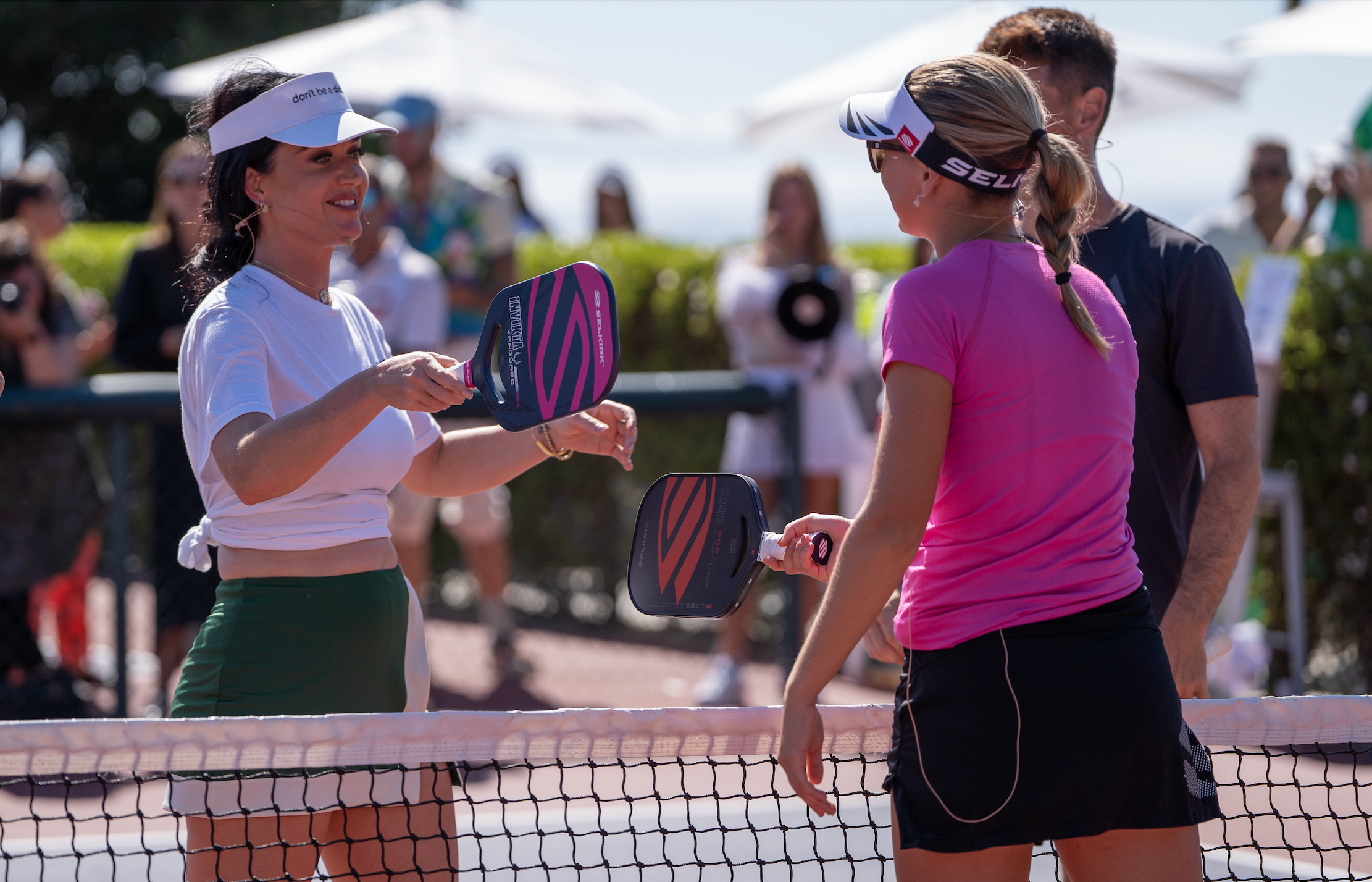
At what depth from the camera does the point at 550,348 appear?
240cm

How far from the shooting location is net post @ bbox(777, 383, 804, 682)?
19.5 ft

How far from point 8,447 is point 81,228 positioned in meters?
6.41

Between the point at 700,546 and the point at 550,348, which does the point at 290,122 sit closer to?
the point at 550,348

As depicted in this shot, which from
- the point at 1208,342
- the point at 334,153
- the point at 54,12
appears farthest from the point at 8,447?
the point at 54,12

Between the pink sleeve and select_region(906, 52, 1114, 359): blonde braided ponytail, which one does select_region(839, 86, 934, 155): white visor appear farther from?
the pink sleeve

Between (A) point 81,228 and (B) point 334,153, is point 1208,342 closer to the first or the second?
(B) point 334,153

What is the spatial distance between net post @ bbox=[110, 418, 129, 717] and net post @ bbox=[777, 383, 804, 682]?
104 inches

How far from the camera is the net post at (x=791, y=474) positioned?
19.5 ft

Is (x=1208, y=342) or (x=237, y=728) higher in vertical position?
Result: (x=1208, y=342)

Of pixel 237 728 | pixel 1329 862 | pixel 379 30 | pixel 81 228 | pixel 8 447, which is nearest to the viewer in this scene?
pixel 237 728

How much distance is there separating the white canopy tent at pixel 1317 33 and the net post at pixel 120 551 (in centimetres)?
501

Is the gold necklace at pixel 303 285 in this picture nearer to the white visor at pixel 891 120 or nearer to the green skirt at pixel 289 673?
the green skirt at pixel 289 673

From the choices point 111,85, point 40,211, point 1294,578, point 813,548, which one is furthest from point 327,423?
point 111,85

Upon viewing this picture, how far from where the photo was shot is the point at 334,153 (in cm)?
270
